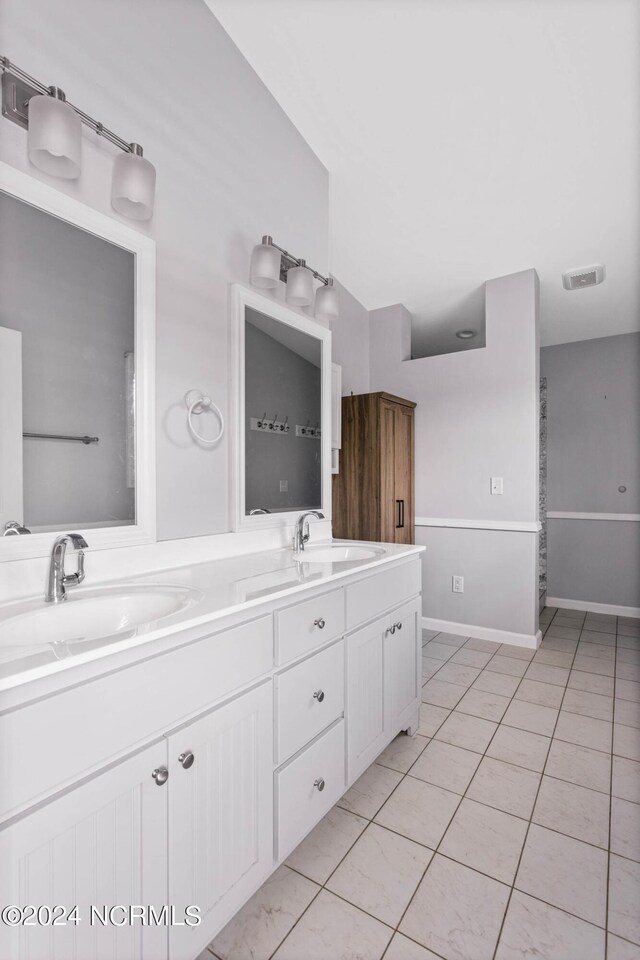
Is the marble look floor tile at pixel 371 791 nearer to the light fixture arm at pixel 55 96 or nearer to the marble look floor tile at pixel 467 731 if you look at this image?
the marble look floor tile at pixel 467 731

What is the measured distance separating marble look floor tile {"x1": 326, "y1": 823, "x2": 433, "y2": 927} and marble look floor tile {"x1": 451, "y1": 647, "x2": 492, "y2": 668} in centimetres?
157

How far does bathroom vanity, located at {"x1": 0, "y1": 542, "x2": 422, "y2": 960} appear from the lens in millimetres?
707

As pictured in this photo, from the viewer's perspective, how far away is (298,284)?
1.92m

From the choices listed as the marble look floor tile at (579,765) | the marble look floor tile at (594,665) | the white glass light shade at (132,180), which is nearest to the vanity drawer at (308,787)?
the marble look floor tile at (579,765)

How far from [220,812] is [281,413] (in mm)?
1428

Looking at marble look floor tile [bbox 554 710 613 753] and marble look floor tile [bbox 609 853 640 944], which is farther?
marble look floor tile [bbox 554 710 613 753]

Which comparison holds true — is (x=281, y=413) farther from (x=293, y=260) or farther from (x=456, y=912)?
(x=456, y=912)

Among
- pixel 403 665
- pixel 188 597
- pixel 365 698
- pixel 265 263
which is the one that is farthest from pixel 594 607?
pixel 188 597

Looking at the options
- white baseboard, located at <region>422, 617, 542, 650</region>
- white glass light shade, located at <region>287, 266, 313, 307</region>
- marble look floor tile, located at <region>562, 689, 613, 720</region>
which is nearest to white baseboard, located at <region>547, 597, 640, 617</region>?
white baseboard, located at <region>422, 617, 542, 650</region>

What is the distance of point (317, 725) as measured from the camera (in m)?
1.36

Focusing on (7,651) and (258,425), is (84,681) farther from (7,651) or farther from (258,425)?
(258,425)

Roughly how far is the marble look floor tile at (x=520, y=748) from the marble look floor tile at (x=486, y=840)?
1.12ft

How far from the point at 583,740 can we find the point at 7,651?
231 cm

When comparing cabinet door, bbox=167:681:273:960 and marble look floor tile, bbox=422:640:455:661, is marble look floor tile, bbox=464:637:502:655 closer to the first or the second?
marble look floor tile, bbox=422:640:455:661
